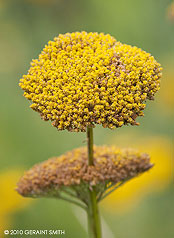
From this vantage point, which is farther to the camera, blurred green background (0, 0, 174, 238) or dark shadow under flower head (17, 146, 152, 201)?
blurred green background (0, 0, 174, 238)

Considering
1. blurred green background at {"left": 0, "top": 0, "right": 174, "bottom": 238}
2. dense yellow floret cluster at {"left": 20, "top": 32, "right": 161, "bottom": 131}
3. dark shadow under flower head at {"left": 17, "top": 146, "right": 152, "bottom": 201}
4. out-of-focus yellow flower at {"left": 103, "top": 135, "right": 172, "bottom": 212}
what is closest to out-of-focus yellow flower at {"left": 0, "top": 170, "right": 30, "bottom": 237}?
blurred green background at {"left": 0, "top": 0, "right": 174, "bottom": 238}

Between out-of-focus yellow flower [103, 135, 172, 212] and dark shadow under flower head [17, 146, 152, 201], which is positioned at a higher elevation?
out-of-focus yellow flower [103, 135, 172, 212]

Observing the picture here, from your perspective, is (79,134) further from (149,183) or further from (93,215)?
(93,215)

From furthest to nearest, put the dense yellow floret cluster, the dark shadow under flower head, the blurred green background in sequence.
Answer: the blurred green background, the dark shadow under flower head, the dense yellow floret cluster

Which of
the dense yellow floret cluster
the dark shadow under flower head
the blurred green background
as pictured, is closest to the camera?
the dense yellow floret cluster

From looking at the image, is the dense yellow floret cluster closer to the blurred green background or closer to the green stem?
the green stem

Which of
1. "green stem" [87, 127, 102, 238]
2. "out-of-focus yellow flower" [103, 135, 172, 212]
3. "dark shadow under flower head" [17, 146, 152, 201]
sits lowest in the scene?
"green stem" [87, 127, 102, 238]
